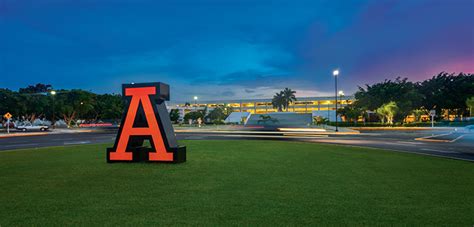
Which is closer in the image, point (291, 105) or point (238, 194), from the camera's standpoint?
point (238, 194)

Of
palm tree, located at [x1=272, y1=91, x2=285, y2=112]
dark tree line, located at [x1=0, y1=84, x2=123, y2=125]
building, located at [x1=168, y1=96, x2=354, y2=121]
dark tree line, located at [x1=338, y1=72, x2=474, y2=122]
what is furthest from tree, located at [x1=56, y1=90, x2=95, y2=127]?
palm tree, located at [x1=272, y1=91, x2=285, y2=112]

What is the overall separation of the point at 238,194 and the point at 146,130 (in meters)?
5.65

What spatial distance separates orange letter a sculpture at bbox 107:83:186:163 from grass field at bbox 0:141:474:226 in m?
0.66

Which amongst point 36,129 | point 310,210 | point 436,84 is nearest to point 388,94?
point 436,84

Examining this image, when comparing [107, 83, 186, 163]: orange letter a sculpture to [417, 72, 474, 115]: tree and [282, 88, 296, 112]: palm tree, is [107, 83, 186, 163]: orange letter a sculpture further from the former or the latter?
[282, 88, 296, 112]: palm tree

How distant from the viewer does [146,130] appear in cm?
1006

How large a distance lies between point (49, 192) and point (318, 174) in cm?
716

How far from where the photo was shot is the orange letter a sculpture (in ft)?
32.7

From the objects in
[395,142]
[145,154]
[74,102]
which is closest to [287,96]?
[74,102]

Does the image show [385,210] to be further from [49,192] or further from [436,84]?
[436,84]

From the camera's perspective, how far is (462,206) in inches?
197

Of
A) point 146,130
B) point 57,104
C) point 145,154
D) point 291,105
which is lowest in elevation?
point 145,154

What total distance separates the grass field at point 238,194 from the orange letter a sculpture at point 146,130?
0.66 metres

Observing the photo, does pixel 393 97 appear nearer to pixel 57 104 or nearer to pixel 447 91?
pixel 447 91
